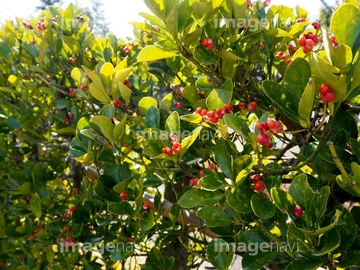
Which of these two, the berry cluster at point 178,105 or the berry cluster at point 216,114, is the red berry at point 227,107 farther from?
the berry cluster at point 178,105

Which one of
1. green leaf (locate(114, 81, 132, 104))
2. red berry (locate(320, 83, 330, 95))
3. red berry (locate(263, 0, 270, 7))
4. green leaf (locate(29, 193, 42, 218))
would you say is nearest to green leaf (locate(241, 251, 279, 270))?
red berry (locate(320, 83, 330, 95))

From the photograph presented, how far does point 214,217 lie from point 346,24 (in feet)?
1.50

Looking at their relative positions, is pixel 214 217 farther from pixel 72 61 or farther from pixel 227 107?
pixel 72 61

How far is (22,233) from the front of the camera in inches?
64.0

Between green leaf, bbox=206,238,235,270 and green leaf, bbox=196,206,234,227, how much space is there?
48 mm

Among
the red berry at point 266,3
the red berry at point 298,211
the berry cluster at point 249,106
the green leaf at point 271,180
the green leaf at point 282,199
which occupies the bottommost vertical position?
the red berry at point 298,211

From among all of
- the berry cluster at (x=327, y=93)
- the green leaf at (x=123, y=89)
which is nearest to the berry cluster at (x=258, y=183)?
the berry cluster at (x=327, y=93)

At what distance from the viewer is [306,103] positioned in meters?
0.65

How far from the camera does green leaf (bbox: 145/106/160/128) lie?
0.92 meters

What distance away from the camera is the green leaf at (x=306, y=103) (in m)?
0.62

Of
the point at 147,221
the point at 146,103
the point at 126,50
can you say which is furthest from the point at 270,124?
the point at 126,50

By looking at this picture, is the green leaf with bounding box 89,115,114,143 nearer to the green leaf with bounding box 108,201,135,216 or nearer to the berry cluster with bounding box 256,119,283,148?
the green leaf with bounding box 108,201,135,216

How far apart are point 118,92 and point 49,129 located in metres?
0.89

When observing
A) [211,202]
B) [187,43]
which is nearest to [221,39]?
[187,43]
